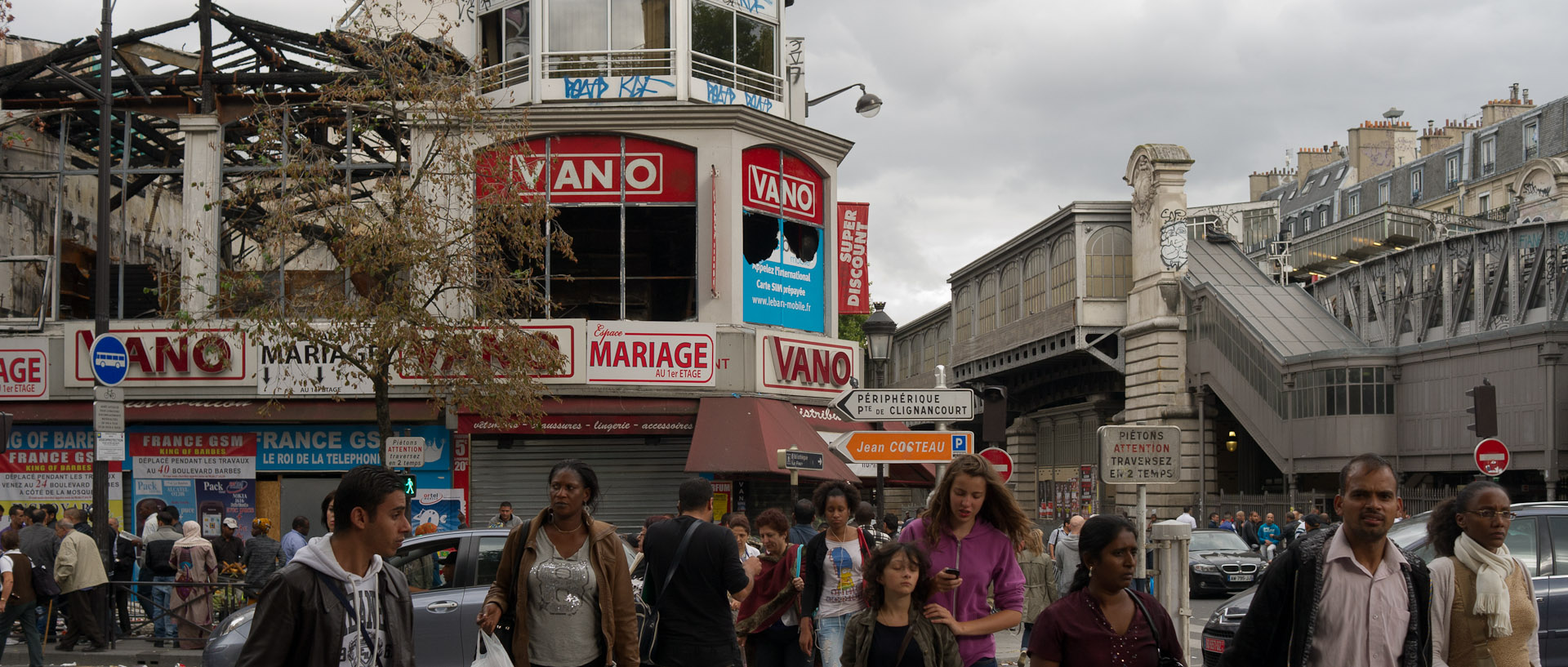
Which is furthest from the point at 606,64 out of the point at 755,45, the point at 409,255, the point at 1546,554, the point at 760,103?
the point at 1546,554

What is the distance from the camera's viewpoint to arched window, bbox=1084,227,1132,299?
45438 mm

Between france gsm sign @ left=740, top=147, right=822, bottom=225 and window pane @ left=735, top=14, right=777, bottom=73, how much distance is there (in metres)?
1.96

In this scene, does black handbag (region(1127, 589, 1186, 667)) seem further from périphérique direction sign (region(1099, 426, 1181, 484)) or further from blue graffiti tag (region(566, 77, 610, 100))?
blue graffiti tag (region(566, 77, 610, 100))

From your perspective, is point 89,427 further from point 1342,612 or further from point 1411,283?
point 1411,283

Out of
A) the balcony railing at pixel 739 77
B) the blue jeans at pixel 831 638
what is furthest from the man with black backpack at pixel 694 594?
the balcony railing at pixel 739 77

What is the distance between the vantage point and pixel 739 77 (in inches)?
1027

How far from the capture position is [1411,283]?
1527 inches

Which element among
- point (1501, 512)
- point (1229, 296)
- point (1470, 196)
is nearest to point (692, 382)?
point (1501, 512)

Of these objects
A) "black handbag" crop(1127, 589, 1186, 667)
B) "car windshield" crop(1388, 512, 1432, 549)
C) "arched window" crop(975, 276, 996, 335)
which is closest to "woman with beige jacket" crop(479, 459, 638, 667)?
"black handbag" crop(1127, 589, 1186, 667)

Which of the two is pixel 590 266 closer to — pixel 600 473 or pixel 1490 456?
pixel 600 473

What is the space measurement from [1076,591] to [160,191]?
25.7 m

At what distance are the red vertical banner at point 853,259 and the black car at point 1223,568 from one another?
7556mm

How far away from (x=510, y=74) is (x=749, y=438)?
785cm

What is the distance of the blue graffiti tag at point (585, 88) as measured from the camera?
24.8 m
